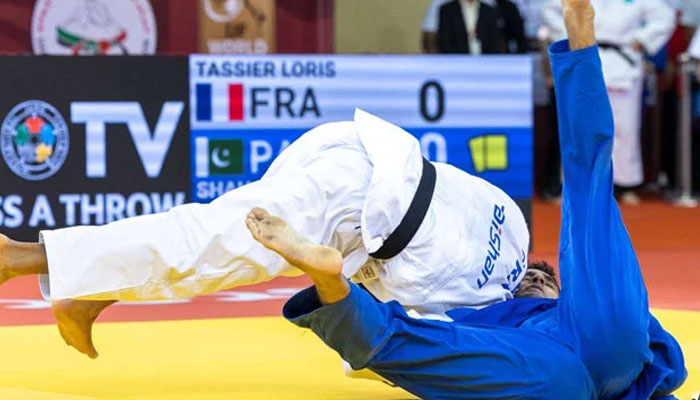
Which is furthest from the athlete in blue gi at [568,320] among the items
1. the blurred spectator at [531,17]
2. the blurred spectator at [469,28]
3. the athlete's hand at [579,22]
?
the blurred spectator at [531,17]

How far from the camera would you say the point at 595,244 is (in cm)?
319

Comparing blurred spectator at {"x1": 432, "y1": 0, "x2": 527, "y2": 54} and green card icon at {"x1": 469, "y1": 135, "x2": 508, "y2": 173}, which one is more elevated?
blurred spectator at {"x1": 432, "y1": 0, "x2": 527, "y2": 54}

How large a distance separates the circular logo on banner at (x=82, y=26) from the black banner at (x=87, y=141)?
3208 millimetres

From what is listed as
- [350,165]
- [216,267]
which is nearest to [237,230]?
[216,267]

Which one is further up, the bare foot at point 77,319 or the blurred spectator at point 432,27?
the blurred spectator at point 432,27

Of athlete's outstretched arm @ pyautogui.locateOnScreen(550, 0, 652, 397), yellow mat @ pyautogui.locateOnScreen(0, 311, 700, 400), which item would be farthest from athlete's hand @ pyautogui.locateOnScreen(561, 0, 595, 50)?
yellow mat @ pyautogui.locateOnScreen(0, 311, 700, 400)

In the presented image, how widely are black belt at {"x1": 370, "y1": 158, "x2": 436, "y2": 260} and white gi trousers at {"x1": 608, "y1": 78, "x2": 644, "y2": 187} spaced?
5.84 meters

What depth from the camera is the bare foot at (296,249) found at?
3018mm

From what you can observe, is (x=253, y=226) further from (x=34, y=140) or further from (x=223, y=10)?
(x=223, y=10)

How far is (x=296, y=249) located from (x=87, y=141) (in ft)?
12.6

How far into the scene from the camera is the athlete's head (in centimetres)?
393

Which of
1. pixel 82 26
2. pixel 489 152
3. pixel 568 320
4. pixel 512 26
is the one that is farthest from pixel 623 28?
pixel 568 320

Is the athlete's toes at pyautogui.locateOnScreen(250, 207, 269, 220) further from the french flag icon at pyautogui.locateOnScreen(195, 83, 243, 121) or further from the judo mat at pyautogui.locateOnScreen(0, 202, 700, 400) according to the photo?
the french flag icon at pyautogui.locateOnScreen(195, 83, 243, 121)

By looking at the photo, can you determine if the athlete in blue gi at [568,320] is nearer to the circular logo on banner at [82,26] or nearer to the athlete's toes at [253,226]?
the athlete's toes at [253,226]
